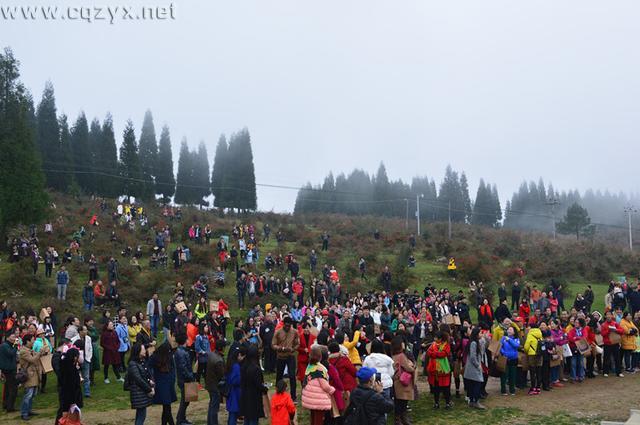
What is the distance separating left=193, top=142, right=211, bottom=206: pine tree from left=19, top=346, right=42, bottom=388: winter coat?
65.1 metres

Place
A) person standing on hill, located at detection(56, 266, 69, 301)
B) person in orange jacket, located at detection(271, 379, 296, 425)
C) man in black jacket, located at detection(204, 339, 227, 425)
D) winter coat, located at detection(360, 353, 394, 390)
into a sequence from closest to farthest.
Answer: person in orange jacket, located at detection(271, 379, 296, 425)
winter coat, located at detection(360, 353, 394, 390)
man in black jacket, located at detection(204, 339, 227, 425)
person standing on hill, located at detection(56, 266, 69, 301)

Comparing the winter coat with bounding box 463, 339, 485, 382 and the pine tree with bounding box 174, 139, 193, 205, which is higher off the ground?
the pine tree with bounding box 174, 139, 193, 205

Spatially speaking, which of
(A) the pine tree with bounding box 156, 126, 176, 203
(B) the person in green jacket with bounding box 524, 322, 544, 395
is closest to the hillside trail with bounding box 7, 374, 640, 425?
(B) the person in green jacket with bounding box 524, 322, 544, 395

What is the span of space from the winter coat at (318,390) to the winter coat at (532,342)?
23.2ft

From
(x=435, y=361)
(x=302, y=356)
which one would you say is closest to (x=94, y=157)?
(x=302, y=356)

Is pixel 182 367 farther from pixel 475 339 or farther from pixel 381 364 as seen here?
pixel 475 339

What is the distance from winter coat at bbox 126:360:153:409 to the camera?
9.41m

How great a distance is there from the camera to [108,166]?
229ft

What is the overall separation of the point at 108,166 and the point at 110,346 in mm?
58986

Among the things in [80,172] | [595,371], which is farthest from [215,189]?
[595,371]

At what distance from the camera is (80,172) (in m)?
66.1

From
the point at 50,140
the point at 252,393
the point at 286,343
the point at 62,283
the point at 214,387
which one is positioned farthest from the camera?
the point at 50,140

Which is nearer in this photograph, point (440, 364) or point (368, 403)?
point (368, 403)

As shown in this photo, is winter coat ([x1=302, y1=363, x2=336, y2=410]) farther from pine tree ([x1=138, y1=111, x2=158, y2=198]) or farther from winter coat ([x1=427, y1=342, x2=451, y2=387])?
pine tree ([x1=138, y1=111, x2=158, y2=198])
